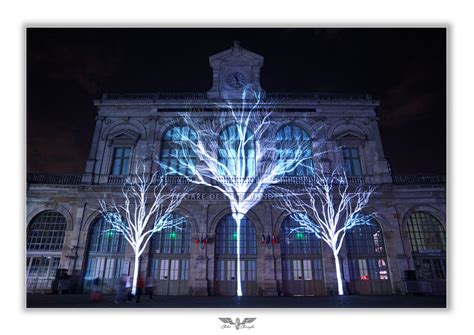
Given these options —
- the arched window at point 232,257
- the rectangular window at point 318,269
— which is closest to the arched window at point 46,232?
the arched window at point 232,257

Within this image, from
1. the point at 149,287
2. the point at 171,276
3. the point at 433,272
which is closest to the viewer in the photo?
the point at 149,287

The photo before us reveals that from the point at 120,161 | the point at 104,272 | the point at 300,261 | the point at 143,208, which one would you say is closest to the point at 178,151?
the point at 120,161

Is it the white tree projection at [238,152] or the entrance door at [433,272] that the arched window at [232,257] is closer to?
the white tree projection at [238,152]

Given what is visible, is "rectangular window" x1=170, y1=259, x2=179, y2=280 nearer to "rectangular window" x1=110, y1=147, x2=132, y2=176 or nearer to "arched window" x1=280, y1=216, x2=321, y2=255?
"arched window" x1=280, y1=216, x2=321, y2=255

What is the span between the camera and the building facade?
9977mm

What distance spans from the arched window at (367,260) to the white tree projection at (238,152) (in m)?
3.20

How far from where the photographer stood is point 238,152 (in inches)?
396

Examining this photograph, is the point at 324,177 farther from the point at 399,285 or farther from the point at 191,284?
the point at 191,284

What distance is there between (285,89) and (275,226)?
494 centimetres

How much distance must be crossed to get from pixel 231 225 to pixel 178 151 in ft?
11.7

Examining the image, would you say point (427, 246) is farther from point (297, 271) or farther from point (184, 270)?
point (184, 270)

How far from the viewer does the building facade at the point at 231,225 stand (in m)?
9.98
